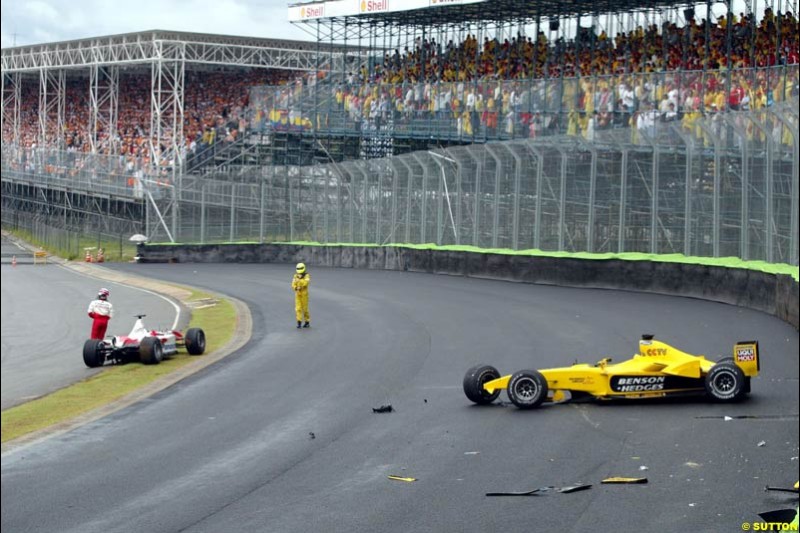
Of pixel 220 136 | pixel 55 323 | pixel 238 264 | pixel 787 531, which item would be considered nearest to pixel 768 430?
pixel 787 531

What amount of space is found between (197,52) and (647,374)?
41066 mm

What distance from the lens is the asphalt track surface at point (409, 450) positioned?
8.45 meters

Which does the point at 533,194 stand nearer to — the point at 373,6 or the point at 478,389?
the point at 478,389

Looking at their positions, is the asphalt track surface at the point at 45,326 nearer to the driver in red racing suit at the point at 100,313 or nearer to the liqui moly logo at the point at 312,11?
the driver in red racing suit at the point at 100,313

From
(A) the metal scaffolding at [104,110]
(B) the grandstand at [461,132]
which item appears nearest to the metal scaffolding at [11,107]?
(B) the grandstand at [461,132]

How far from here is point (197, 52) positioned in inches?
1994

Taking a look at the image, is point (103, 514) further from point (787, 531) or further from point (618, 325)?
point (618, 325)

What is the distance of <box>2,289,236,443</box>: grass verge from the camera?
1205 cm

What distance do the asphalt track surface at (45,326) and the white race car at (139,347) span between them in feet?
1.00

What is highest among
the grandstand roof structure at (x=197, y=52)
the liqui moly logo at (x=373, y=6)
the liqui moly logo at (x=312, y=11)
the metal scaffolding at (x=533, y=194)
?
the liqui moly logo at (x=312, y=11)

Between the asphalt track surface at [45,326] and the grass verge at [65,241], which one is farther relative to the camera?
the asphalt track surface at [45,326]

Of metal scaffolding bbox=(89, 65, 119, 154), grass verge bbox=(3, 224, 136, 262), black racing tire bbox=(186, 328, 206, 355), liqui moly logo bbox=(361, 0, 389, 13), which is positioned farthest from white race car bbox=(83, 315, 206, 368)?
metal scaffolding bbox=(89, 65, 119, 154)

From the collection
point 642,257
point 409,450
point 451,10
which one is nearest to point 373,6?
point 451,10

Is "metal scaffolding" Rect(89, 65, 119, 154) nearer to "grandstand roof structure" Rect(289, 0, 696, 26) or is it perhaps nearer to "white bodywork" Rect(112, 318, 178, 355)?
"grandstand roof structure" Rect(289, 0, 696, 26)
